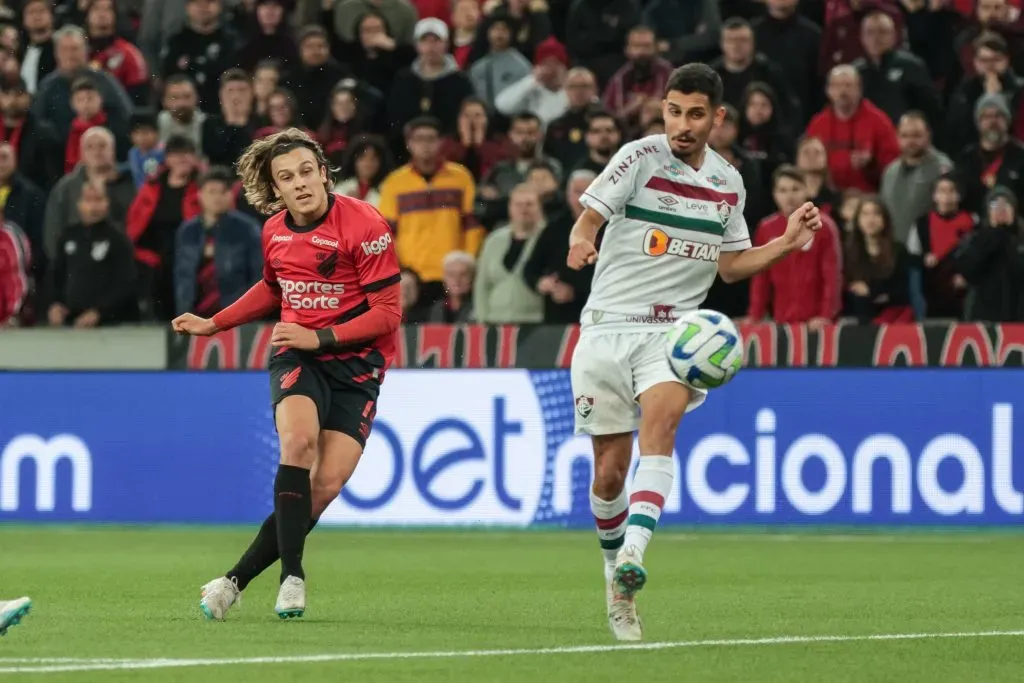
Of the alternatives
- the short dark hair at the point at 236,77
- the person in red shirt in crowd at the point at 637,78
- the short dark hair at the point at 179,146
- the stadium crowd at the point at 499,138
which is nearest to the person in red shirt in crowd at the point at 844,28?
the stadium crowd at the point at 499,138

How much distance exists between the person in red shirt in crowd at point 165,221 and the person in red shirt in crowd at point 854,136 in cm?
505

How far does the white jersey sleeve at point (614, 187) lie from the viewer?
26.4 ft

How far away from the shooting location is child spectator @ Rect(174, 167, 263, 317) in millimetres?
16250

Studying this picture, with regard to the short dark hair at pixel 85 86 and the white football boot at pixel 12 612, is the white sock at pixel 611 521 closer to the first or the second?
the white football boot at pixel 12 612

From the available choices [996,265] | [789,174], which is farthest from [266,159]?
[996,265]

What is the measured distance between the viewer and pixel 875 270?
50.1 ft

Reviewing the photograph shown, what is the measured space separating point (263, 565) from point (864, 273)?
Answer: 25.6 feet

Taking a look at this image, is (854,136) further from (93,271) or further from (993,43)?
(93,271)

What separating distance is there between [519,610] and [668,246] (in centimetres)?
175

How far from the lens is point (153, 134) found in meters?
17.8

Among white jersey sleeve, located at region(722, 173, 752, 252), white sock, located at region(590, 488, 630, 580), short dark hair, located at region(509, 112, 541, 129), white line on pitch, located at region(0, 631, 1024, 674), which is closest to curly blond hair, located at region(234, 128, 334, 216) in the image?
white jersey sleeve, located at region(722, 173, 752, 252)

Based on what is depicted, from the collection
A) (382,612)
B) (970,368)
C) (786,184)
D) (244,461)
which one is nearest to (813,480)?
(970,368)

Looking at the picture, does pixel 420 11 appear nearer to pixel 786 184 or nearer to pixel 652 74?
pixel 652 74

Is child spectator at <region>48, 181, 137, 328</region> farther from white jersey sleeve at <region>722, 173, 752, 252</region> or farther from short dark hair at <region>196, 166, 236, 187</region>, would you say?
white jersey sleeve at <region>722, 173, 752, 252</region>
